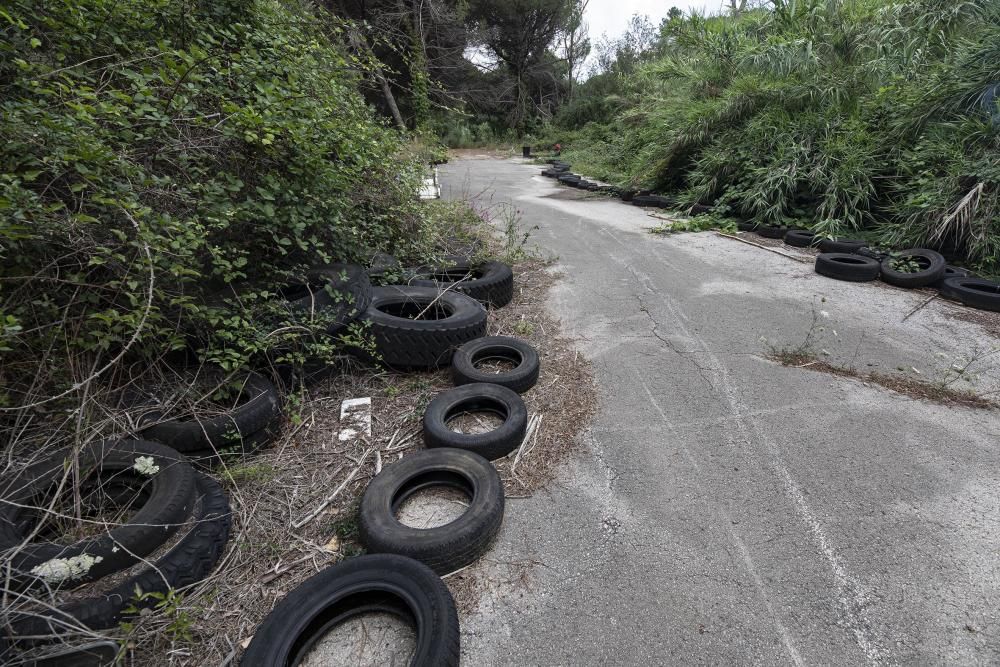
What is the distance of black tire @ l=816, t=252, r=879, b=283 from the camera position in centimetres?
499

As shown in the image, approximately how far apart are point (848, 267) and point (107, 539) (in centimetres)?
668

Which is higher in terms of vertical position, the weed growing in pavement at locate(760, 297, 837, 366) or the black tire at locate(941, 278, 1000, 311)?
the black tire at locate(941, 278, 1000, 311)

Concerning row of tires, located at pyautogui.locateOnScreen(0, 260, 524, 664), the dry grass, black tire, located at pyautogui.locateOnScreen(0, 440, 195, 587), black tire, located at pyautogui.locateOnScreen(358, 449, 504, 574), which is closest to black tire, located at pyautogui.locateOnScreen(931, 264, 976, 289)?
the dry grass

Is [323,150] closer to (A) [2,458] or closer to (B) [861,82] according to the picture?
(A) [2,458]

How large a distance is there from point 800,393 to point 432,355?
2691mm

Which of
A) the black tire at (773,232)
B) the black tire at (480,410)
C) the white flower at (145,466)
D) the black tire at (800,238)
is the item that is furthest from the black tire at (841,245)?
the white flower at (145,466)

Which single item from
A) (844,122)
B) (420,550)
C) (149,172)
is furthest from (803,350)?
(844,122)

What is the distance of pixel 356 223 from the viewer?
161 inches

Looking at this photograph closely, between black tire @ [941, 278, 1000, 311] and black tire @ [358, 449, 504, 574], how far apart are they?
531 cm

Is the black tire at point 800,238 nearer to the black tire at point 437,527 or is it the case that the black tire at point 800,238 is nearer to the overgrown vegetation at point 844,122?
the overgrown vegetation at point 844,122

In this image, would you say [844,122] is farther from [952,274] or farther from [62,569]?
[62,569]

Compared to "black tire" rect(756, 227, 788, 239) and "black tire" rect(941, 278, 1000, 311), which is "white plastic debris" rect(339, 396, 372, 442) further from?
"black tire" rect(756, 227, 788, 239)

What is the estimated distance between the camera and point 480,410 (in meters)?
2.97

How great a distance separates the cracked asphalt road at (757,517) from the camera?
1634mm
